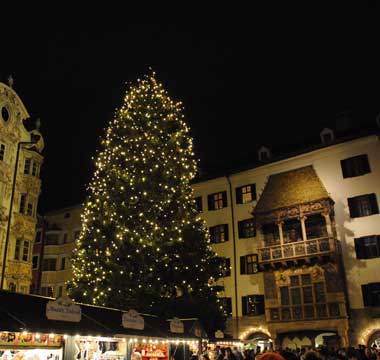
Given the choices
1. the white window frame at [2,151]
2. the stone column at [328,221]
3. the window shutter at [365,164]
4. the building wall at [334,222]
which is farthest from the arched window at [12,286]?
the window shutter at [365,164]

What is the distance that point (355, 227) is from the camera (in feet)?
104

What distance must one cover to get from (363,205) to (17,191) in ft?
88.6

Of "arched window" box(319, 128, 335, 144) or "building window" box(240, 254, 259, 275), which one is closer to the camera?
"arched window" box(319, 128, 335, 144)

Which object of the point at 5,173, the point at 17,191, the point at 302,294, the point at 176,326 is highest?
the point at 5,173

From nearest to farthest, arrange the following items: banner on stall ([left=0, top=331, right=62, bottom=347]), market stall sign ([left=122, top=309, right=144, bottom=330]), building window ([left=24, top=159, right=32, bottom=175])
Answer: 1. banner on stall ([left=0, top=331, right=62, bottom=347])
2. market stall sign ([left=122, top=309, right=144, bottom=330])
3. building window ([left=24, top=159, right=32, bottom=175])

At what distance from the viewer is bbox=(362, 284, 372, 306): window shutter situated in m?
29.9

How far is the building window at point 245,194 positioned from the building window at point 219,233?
103 inches

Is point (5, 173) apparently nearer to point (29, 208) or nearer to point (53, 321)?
point (29, 208)

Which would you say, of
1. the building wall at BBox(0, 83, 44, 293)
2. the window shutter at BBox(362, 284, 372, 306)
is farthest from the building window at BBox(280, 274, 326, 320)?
the building wall at BBox(0, 83, 44, 293)

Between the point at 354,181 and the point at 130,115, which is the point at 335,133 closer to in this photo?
the point at 354,181

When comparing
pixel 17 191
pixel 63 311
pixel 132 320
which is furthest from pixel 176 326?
pixel 17 191

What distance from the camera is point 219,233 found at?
127 feet

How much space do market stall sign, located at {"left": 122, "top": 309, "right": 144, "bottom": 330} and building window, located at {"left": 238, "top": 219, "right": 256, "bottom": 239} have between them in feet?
69.0

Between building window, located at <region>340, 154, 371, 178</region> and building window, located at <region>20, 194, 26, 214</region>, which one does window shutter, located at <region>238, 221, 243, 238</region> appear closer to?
building window, located at <region>340, 154, 371, 178</region>
